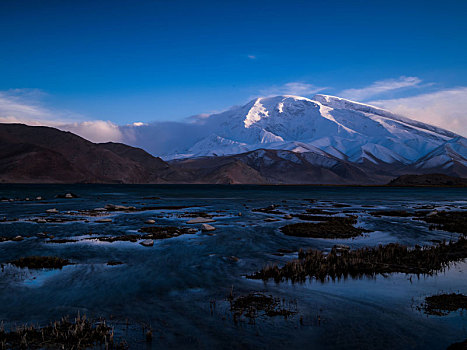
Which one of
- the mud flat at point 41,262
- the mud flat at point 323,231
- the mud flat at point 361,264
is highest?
the mud flat at point 361,264

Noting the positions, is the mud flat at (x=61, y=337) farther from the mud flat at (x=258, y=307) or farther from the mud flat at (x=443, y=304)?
the mud flat at (x=443, y=304)

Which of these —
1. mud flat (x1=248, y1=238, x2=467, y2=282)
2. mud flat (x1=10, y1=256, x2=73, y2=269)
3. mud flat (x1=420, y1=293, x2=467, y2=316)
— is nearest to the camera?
mud flat (x1=420, y1=293, x2=467, y2=316)

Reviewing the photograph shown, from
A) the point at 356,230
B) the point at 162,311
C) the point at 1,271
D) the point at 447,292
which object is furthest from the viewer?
the point at 356,230

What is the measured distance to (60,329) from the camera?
1195 cm

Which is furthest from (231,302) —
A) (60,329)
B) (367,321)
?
(60,329)

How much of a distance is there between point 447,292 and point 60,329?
54.3 ft

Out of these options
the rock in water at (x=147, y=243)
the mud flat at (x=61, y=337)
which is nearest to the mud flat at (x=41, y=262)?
the rock in water at (x=147, y=243)

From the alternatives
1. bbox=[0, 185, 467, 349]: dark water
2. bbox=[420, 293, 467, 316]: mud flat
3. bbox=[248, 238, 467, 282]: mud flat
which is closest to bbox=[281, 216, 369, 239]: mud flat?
bbox=[0, 185, 467, 349]: dark water

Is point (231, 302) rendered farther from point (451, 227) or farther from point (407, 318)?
point (451, 227)

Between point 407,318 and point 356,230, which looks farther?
point 356,230

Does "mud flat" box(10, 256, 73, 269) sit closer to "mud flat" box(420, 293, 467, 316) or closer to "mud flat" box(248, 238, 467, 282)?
"mud flat" box(248, 238, 467, 282)

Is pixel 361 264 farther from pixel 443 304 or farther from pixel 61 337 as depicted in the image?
pixel 61 337

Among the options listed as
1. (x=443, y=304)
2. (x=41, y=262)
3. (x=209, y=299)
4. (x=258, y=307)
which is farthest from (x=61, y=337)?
(x=443, y=304)

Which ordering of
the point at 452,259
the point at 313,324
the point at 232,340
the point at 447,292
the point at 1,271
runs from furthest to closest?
the point at 452,259 < the point at 1,271 < the point at 447,292 < the point at 313,324 < the point at 232,340
